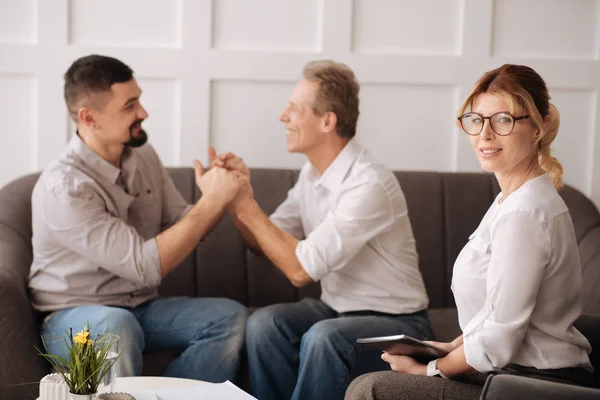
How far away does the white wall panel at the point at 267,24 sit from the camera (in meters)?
3.24

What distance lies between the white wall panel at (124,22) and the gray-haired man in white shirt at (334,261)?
83 centimetres

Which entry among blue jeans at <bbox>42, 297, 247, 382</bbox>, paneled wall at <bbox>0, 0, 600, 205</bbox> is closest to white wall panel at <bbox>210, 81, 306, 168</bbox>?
paneled wall at <bbox>0, 0, 600, 205</bbox>

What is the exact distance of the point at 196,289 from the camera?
2.94 m

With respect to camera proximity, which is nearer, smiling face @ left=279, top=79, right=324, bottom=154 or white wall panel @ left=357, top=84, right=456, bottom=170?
smiling face @ left=279, top=79, right=324, bottom=154

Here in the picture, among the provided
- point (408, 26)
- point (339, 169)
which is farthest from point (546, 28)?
point (339, 169)

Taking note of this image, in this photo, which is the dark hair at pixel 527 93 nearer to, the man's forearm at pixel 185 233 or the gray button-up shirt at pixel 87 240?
the man's forearm at pixel 185 233

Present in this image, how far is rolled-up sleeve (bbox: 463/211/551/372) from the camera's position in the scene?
1653mm

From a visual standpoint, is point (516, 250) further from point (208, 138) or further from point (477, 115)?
point (208, 138)

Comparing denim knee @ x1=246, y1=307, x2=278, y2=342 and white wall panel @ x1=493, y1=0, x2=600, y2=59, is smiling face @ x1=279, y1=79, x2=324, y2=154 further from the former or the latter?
white wall panel @ x1=493, y1=0, x2=600, y2=59

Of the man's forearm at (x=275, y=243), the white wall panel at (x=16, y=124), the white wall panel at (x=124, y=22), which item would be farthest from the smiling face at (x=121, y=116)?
the white wall panel at (x=16, y=124)

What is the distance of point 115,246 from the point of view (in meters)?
2.42

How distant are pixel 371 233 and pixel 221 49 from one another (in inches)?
46.5

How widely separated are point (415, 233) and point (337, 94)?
0.69 metres

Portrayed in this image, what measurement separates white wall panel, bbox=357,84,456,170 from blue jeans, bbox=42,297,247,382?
108 cm
